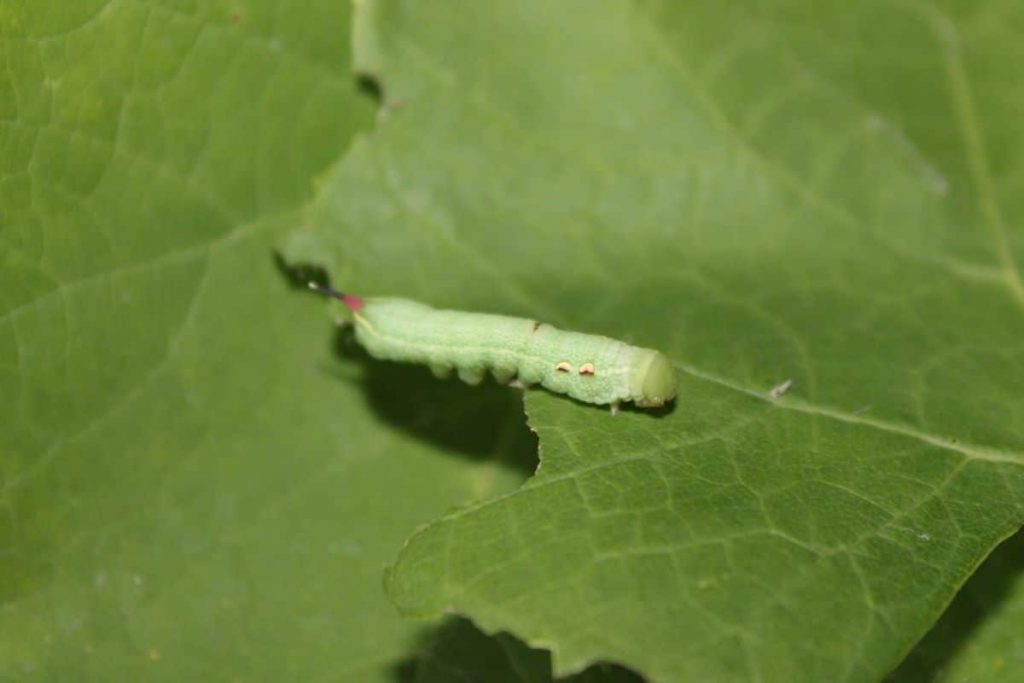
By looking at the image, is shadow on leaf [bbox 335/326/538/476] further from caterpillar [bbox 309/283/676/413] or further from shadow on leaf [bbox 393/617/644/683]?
shadow on leaf [bbox 393/617/644/683]

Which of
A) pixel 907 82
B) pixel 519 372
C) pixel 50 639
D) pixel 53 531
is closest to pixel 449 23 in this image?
pixel 519 372

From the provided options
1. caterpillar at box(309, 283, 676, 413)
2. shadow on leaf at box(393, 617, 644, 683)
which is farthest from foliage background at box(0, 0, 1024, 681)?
caterpillar at box(309, 283, 676, 413)

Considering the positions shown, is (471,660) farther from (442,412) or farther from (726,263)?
(726,263)

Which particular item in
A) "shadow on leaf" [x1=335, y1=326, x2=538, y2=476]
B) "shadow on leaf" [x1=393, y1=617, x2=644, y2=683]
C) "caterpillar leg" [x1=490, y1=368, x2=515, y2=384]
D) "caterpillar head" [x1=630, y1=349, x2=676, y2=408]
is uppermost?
"caterpillar head" [x1=630, y1=349, x2=676, y2=408]

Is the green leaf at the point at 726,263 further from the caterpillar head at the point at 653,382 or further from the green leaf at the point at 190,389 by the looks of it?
the green leaf at the point at 190,389

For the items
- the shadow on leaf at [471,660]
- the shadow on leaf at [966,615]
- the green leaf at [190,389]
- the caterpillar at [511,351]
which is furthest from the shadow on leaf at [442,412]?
the shadow on leaf at [966,615]

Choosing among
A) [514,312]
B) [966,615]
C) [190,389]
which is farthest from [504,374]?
[966,615]
